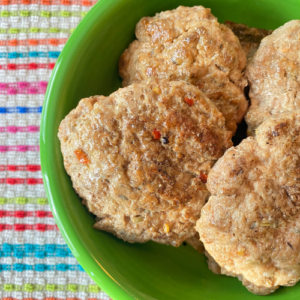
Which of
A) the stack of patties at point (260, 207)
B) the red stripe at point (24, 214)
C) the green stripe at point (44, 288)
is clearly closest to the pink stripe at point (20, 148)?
the red stripe at point (24, 214)

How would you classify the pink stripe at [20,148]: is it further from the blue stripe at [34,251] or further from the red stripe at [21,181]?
the blue stripe at [34,251]

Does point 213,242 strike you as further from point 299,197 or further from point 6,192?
point 6,192

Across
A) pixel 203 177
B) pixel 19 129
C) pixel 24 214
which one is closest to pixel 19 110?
pixel 19 129

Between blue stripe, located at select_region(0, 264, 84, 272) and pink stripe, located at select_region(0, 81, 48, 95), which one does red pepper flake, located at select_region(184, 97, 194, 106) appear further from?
blue stripe, located at select_region(0, 264, 84, 272)

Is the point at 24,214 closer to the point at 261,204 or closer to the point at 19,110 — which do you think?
the point at 19,110

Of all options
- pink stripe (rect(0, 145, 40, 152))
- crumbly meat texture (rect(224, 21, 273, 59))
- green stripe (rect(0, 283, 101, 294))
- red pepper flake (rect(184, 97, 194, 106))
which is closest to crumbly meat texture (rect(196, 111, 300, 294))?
red pepper flake (rect(184, 97, 194, 106))
